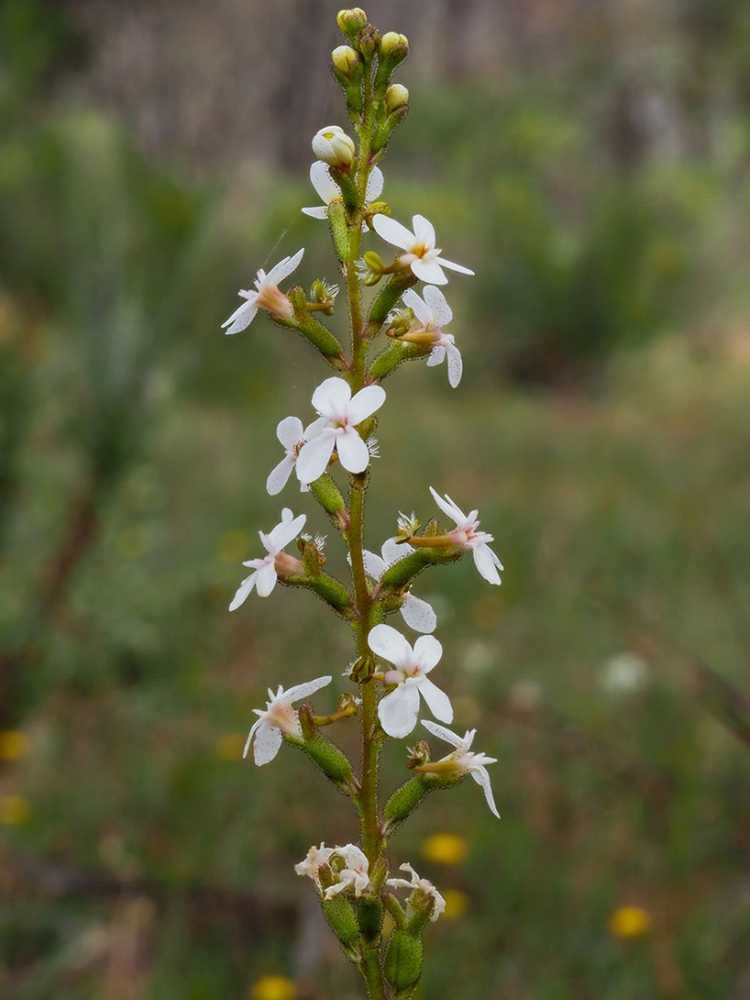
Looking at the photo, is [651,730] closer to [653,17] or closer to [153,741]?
[153,741]

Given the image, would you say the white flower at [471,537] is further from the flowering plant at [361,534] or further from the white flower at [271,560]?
the white flower at [271,560]

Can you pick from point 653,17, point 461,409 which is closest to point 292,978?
point 461,409

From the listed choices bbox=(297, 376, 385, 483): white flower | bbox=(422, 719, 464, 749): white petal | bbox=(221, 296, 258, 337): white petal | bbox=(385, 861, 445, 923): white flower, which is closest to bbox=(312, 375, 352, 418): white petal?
bbox=(297, 376, 385, 483): white flower

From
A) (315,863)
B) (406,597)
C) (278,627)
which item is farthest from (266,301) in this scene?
(278,627)

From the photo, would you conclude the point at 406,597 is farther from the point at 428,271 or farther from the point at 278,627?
the point at 278,627

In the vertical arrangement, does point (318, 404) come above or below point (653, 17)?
below

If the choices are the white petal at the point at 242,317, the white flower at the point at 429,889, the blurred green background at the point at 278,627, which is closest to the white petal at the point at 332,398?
the white petal at the point at 242,317
